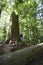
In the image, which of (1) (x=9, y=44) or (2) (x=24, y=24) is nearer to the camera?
(1) (x=9, y=44)

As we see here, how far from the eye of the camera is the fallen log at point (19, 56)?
432 cm

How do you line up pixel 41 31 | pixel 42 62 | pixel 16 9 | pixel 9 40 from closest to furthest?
1. pixel 42 62
2. pixel 16 9
3. pixel 9 40
4. pixel 41 31

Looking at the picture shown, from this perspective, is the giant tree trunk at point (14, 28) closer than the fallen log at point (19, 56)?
No

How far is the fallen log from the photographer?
14.2 ft

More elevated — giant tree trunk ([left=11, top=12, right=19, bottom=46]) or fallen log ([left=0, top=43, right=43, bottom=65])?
giant tree trunk ([left=11, top=12, right=19, bottom=46])

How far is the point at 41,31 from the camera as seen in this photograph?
1291 cm

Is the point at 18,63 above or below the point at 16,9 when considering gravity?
below

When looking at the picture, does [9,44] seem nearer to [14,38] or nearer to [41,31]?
[14,38]

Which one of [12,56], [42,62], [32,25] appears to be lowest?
[42,62]

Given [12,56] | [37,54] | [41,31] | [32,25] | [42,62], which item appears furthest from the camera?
[41,31]

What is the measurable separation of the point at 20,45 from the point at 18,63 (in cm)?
360

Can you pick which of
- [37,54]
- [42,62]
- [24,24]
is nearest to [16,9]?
[37,54]

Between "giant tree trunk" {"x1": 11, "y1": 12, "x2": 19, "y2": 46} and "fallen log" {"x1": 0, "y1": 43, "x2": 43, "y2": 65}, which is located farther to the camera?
"giant tree trunk" {"x1": 11, "y1": 12, "x2": 19, "y2": 46}

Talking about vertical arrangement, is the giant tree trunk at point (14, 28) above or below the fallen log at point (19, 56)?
above
